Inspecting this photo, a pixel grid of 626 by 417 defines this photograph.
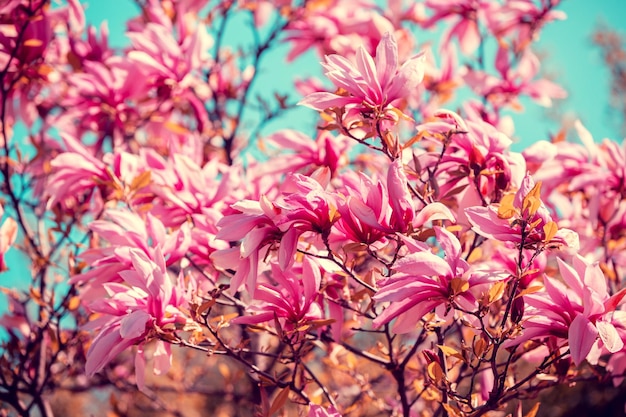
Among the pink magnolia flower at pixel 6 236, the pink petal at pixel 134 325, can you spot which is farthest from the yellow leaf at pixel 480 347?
the pink magnolia flower at pixel 6 236

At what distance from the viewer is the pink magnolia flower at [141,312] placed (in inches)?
41.1

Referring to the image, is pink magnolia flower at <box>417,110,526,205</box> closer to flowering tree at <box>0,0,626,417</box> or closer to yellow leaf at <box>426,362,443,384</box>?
flowering tree at <box>0,0,626,417</box>

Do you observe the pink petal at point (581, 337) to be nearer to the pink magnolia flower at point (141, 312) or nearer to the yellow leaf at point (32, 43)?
the pink magnolia flower at point (141, 312)

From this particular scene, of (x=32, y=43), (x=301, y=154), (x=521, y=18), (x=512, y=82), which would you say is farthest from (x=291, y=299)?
(x=521, y=18)

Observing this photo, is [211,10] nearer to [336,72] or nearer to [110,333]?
[336,72]

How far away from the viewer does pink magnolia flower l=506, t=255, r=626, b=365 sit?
92 centimetres

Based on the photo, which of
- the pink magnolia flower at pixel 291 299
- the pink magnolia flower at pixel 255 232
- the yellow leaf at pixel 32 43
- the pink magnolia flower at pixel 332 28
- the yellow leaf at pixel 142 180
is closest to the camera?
the pink magnolia flower at pixel 255 232

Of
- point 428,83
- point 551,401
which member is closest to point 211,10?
point 428,83

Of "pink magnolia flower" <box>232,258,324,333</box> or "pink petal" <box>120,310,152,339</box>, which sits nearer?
"pink petal" <box>120,310,152,339</box>

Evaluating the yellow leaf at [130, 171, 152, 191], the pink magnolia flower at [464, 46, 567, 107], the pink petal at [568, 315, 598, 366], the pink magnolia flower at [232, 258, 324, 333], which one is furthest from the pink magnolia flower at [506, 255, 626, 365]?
the pink magnolia flower at [464, 46, 567, 107]

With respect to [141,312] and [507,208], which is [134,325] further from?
[507,208]

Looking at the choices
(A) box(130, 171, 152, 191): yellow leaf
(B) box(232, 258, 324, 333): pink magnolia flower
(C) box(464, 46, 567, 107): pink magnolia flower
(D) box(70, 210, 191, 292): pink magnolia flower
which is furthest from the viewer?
(C) box(464, 46, 567, 107): pink magnolia flower

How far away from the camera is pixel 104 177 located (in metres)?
1.46

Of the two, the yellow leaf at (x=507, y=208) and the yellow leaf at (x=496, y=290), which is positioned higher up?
the yellow leaf at (x=507, y=208)
